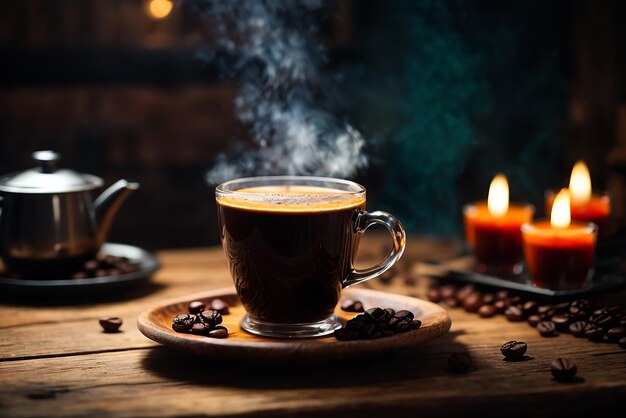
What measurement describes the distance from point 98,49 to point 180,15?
34 centimetres

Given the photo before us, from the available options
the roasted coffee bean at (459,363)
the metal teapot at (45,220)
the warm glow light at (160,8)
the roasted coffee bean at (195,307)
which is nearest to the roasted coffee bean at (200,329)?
the roasted coffee bean at (195,307)

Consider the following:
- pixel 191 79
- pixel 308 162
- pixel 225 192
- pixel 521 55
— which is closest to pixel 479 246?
pixel 308 162

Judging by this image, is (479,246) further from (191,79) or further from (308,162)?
(191,79)

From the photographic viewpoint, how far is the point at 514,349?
133 cm

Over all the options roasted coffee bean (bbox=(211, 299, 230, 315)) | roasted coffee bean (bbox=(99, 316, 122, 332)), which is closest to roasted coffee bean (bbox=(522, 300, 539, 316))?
roasted coffee bean (bbox=(211, 299, 230, 315))

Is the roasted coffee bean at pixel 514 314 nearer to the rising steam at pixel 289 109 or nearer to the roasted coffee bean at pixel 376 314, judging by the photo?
the roasted coffee bean at pixel 376 314

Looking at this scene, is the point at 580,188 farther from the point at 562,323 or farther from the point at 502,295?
the point at 562,323

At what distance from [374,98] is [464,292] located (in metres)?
1.59

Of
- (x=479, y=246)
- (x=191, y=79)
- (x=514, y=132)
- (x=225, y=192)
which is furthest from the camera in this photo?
(x=191, y=79)

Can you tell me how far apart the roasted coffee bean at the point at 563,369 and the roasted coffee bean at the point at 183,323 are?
1.94 feet

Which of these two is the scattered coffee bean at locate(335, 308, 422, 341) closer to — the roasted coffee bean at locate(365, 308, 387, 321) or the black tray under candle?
the roasted coffee bean at locate(365, 308, 387, 321)

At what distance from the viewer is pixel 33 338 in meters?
1.47

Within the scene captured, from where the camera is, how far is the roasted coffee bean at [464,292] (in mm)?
1705

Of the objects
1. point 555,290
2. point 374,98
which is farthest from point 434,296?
point 374,98
